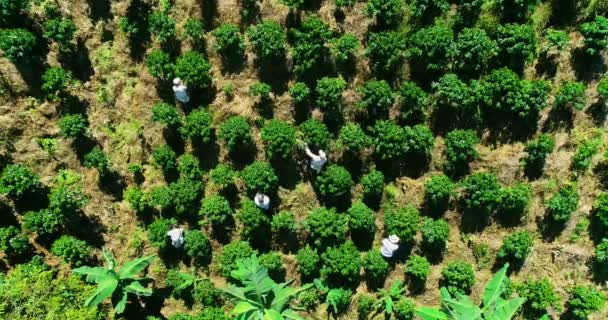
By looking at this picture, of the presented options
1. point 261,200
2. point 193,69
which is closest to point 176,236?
point 261,200

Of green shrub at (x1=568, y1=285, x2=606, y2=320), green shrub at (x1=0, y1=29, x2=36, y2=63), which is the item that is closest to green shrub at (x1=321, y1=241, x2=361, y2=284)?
green shrub at (x1=568, y1=285, x2=606, y2=320)

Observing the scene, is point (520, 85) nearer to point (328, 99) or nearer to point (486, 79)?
→ point (486, 79)

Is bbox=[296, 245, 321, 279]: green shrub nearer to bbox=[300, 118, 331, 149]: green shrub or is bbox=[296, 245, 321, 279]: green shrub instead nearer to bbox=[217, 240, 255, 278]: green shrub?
bbox=[217, 240, 255, 278]: green shrub

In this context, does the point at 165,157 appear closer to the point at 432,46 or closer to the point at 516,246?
the point at 432,46

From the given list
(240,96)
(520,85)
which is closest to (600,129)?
(520,85)

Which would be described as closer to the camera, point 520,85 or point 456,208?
point 520,85

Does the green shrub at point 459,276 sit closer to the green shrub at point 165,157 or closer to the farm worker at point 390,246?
the farm worker at point 390,246

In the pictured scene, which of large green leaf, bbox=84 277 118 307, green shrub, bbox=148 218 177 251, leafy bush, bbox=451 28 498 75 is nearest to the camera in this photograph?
large green leaf, bbox=84 277 118 307
